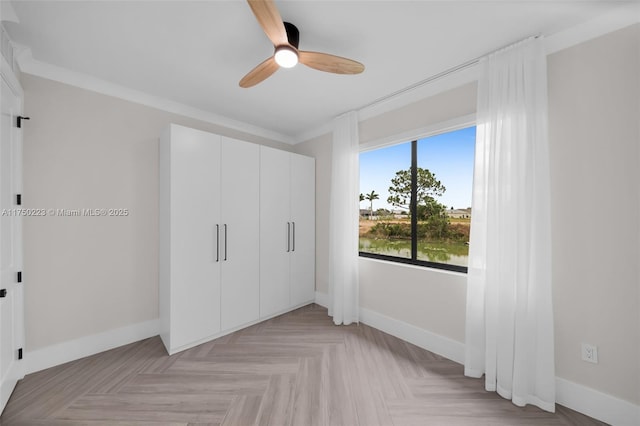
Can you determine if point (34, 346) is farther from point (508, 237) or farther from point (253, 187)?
point (508, 237)

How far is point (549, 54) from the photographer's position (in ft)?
6.37

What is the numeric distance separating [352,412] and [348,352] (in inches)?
30.7

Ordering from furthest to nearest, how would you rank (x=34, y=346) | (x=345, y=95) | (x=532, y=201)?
(x=345, y=95)
(x=34, y=346)
(x=532, y=201)

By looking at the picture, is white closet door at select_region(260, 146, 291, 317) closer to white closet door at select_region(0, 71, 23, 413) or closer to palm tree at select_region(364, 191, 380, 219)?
palm tree at select_region(364, 191, 380, 219)

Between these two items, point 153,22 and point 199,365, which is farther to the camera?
point 199,365

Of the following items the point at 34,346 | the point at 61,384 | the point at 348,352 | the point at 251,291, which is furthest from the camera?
the point at 251,291

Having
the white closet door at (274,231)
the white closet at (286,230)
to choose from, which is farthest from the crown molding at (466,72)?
the white closet door at (274,231)

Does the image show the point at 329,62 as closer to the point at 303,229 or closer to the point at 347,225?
the point at 347,225

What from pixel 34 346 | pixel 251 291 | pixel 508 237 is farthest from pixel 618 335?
pixel 34 346

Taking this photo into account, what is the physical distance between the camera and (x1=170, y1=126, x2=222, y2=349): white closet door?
2.54m

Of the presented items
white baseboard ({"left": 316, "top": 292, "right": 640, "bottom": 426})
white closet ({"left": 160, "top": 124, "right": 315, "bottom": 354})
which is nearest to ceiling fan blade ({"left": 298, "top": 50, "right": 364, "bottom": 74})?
white closet ({"left": 160, "top": 124, "right": 315, "bottom": 354})

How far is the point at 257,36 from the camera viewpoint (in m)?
1.91

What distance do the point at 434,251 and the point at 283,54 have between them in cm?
234

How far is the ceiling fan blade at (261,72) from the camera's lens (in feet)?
6.03
